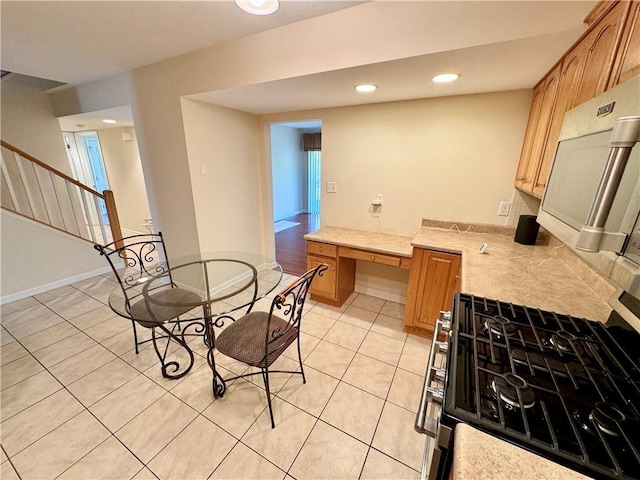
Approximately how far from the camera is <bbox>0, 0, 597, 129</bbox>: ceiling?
3.92ft

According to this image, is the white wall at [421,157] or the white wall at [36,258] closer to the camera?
the white wall at [421,157]

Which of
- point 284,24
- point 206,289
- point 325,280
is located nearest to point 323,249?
point 325,280

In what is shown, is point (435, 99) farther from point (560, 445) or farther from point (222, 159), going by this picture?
Answer: point (560, 445)

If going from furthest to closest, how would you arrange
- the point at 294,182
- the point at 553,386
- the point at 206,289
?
the point at 294,182, the point at 206,289, the point at 553,386

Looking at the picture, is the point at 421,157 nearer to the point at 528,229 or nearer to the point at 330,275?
the point at 528,229

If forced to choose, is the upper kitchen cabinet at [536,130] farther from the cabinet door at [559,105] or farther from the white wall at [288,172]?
the white wall at [288,172]

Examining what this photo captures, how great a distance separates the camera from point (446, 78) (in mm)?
1706

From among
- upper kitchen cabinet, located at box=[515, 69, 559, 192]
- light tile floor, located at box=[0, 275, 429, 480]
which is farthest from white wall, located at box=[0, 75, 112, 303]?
upper kitchen cabinet, located at box=[515, 69, 559, 192]

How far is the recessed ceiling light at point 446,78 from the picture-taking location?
Result: 1.65 m

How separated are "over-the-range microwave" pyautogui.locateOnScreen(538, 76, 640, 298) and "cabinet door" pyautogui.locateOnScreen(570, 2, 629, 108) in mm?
282

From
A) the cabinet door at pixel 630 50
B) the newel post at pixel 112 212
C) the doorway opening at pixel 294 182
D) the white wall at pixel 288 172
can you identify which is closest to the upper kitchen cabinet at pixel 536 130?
the cabinet door at pixel 630 50

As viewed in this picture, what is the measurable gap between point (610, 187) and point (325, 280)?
2310 mm

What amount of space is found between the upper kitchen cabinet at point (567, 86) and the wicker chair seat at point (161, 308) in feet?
7.68

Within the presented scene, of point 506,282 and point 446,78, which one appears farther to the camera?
point 446,78
